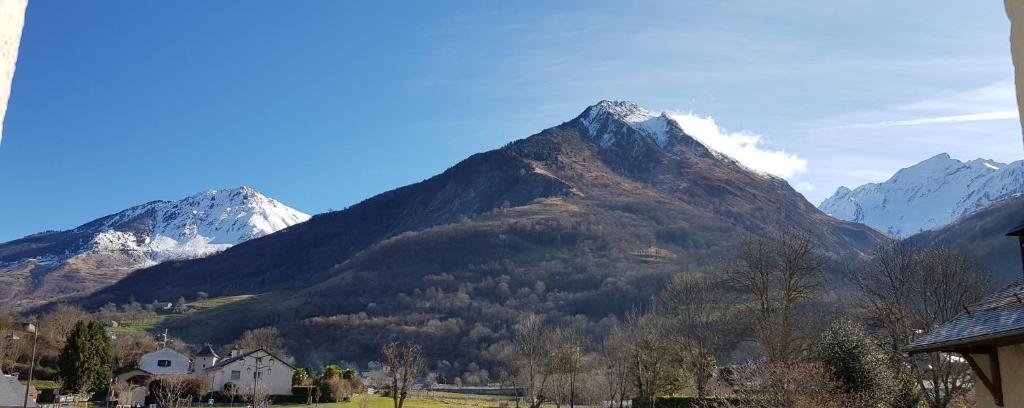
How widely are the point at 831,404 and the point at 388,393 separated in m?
63.3

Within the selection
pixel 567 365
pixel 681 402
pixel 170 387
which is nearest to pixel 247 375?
pixel 170 387

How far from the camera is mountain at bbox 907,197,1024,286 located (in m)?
117

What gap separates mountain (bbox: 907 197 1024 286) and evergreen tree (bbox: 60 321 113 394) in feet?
292

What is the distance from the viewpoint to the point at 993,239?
456 ft

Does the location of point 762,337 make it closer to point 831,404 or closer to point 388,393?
point 831,404

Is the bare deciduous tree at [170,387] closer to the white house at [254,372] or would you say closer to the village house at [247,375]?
the village house at [247,375]

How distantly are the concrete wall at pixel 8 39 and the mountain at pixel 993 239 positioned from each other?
99.4 m

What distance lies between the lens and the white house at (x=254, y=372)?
72.8 metres

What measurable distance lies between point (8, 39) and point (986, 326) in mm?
14703

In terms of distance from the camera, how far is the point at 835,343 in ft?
104

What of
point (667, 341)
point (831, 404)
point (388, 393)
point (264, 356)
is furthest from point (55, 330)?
point (831, 404)

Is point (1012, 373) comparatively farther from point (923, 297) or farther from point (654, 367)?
point (654, 367)

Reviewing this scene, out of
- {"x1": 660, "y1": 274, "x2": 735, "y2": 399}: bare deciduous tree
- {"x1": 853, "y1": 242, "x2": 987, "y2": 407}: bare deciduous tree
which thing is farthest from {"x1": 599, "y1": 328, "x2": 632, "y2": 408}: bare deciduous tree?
{"x1": 853, "y1": 242, "x2": 987, "y2": 407}: bare deciduous tree

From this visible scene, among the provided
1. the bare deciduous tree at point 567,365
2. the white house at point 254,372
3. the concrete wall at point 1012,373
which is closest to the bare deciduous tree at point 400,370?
the white house at point 254,372
